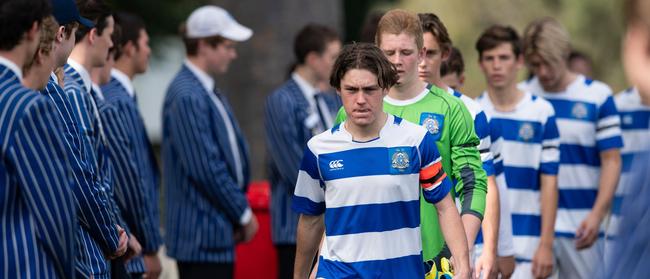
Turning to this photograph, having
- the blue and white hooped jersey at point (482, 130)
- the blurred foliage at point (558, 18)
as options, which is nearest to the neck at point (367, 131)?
the blue and white hooped jersey at point (482, 130)

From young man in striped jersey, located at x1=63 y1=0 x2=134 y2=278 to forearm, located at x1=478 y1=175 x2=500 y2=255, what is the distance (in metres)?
2.04

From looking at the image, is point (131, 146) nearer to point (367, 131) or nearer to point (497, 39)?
point (367, 131)

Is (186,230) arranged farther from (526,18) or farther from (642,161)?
(526,18)

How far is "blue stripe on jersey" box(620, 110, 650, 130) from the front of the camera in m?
11.2

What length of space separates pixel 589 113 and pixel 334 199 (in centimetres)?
414

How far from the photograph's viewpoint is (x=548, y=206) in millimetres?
8961

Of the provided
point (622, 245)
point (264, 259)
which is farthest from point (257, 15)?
point (622, 245)

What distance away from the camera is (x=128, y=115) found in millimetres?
8023

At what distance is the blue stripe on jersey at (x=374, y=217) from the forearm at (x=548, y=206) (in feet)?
9.73

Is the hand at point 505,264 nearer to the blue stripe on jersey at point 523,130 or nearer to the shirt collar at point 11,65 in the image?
the blue stripe on jersey at point 523,130

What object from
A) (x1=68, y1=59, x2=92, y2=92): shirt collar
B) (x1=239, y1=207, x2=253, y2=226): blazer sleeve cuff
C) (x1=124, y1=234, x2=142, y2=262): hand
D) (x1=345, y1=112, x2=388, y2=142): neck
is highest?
(x1=68, y1=59, x2=92, y2=92): shirt collar

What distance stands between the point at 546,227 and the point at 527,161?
1.54ft

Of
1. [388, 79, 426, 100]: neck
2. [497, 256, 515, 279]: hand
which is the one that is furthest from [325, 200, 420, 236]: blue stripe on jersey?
[497, 256, 515, 279]: hand

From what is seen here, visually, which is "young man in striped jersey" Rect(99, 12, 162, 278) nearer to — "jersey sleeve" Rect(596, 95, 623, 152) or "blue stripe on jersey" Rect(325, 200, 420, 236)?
"blue stripe on jersey" Rect(325, 200, 420, 236)
